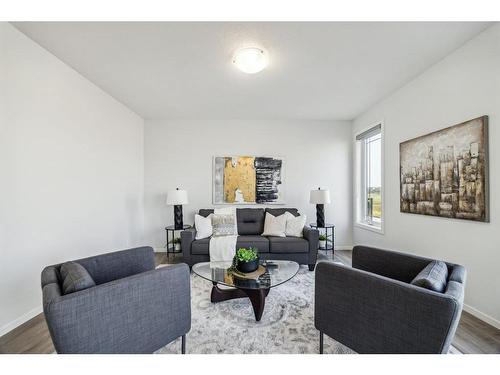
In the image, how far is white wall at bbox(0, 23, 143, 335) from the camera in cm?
191

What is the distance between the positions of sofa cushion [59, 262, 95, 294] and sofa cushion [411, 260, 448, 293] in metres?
1.73

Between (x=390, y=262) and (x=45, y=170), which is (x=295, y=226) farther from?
(x=45, y=170)

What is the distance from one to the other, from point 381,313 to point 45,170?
2956 millimetres

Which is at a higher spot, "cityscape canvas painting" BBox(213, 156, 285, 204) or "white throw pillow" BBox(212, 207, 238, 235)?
"cityscape canvas painting" BBox(213, 156, 285, 204)

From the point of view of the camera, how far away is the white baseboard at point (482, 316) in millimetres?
1926

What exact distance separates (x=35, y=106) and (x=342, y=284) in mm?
2936

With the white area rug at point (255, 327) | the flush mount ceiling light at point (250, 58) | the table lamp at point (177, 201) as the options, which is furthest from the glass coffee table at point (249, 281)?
the flush mount ceiling light at point (250, 58)

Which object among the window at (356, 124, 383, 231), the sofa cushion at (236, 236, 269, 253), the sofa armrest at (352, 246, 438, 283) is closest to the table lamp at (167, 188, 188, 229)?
the sofa cushion at (236, 236, 269, 253)

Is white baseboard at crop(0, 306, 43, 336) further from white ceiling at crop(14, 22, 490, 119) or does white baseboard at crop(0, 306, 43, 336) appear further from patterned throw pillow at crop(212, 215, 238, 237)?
white ceiling at crop(14, 22, 490, 119)

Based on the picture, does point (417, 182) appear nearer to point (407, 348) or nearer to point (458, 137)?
point (458, 137)

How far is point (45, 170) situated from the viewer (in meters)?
2.25

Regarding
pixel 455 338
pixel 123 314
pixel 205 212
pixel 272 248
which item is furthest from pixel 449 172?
pixel 205 212

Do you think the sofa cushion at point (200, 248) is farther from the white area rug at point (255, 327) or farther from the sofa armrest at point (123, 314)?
the sofa armrest at point (123, 314)

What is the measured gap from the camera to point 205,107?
12.5ft
